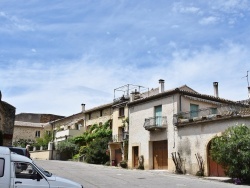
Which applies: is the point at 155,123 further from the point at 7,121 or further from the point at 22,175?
the point at 22,175

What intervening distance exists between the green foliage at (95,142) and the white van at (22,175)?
101 ft

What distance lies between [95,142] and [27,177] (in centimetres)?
3258

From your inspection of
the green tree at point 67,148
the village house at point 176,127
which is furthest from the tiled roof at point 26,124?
the village house at point 176,127

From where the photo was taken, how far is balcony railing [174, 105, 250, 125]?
80.2ft

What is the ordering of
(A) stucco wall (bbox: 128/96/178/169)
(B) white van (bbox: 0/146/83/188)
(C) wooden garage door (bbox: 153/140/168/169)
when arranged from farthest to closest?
(C) wooden garage door (bbox: 153/140/168/169), (A) stucco wall (bbox: 128/96/178/169), (B) white van (bbox: 0/146/83/188)

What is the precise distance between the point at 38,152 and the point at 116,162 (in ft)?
55.9

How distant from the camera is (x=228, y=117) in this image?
2436cm

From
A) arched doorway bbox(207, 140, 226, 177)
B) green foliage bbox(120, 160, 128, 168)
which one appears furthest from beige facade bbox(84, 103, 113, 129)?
arched doorway bbox(207, 140, 226, 177)

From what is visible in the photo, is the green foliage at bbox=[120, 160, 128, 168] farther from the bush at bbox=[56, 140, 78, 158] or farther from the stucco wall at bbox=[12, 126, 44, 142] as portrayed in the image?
the stucco wall at bbox=[12, 126, 44, 142]

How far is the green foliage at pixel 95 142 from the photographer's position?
A: 40375 mm

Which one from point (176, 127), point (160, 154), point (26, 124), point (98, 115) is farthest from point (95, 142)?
point (26, 124)

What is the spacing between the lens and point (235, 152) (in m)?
20.8

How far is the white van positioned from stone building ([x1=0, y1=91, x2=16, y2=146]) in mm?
30899

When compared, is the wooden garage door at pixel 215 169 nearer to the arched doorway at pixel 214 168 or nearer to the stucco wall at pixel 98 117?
the arched doorway at pixel 214 168
